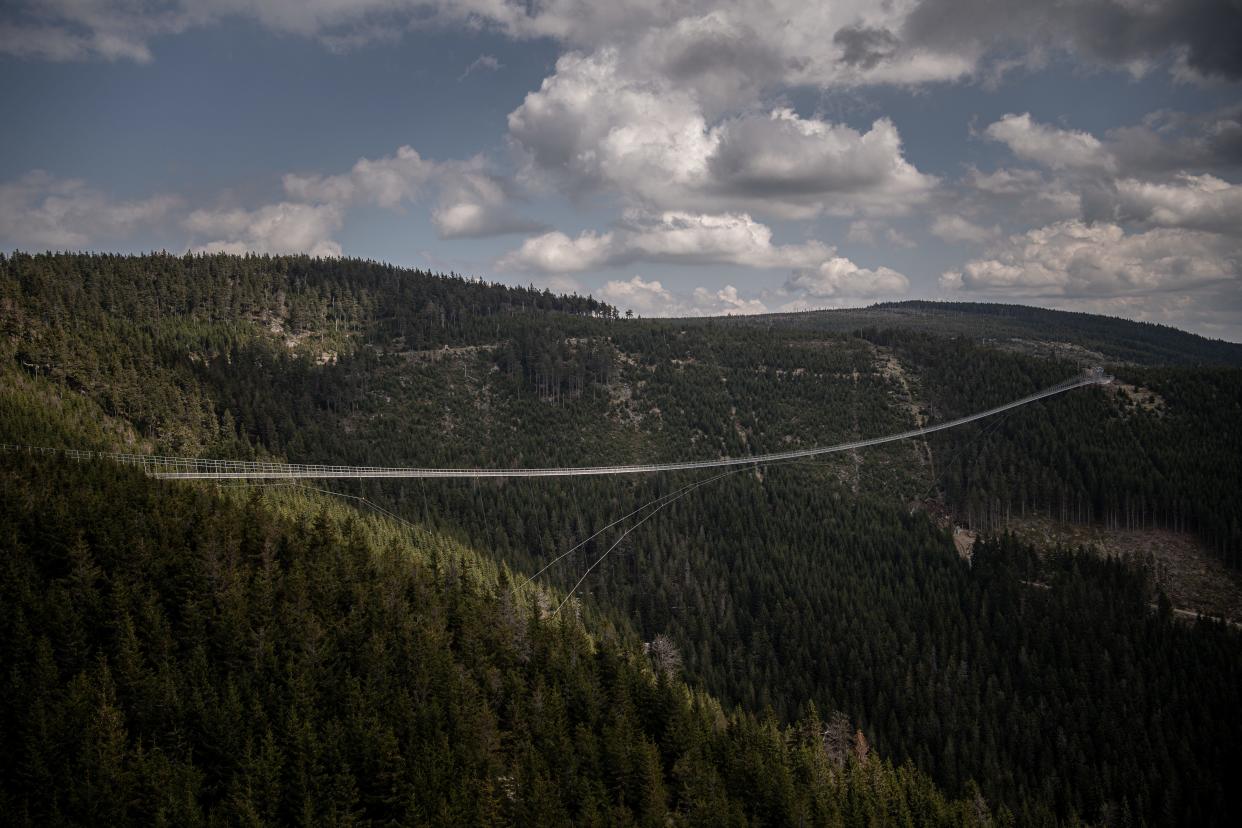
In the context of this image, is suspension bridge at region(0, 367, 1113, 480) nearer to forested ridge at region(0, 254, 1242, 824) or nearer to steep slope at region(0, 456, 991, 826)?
forested ridge at region(0, 254, 1242, 824)

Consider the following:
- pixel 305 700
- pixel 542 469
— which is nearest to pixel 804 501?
pixel 542 469

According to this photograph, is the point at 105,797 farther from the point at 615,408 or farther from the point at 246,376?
the point at 615,408

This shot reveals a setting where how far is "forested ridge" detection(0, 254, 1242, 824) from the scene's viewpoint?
94.8m

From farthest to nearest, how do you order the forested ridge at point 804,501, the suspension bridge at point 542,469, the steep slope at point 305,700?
the forested ridge at point 804,501, the suspension bridge at point 542,469, the steep slope at point 305,700

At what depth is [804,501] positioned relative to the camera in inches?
5664

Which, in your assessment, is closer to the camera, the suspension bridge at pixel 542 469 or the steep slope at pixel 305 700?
the steep slope at pixel 305 700

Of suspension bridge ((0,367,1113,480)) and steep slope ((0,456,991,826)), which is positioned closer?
steep slope ((0,456,991,826))

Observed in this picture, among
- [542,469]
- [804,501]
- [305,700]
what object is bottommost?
[804,501]

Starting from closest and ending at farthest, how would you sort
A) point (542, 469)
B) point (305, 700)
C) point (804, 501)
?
point (305, 700), point (542, 469), point (804, 501)

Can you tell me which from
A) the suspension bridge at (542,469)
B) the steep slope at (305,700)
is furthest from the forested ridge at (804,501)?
the suspension bridge at (542,469)

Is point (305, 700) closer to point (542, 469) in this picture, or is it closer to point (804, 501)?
point (542, 469)

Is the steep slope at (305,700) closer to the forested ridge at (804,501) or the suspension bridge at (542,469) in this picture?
the forested ridge at (804,501)

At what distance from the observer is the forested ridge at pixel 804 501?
9475cm

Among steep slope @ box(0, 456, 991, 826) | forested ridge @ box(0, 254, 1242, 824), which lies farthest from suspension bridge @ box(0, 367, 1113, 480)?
steep slope @ box(0, 456, 991, 826)
